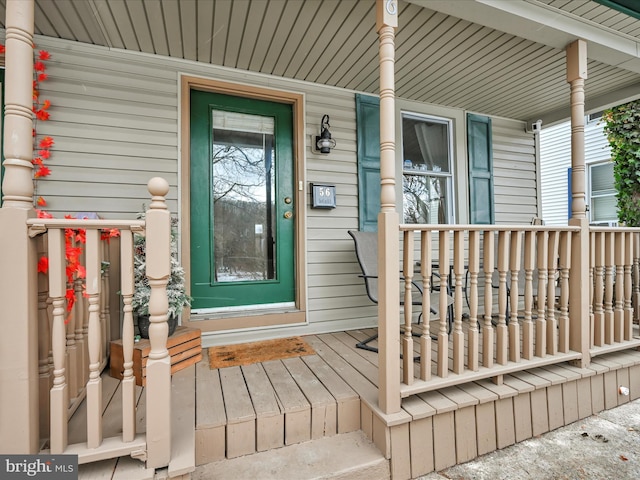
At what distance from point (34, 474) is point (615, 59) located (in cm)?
427

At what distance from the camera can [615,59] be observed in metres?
2.54

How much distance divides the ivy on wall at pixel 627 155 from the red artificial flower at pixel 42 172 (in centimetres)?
668

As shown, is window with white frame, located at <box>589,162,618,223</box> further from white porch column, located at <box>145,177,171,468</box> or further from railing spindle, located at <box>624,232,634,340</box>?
white porch column, located at <box>145,177,171,468</box>

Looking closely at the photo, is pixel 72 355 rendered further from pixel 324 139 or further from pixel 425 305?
pixel 324 139

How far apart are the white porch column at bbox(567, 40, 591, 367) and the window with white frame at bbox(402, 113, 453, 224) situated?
138 centimetres

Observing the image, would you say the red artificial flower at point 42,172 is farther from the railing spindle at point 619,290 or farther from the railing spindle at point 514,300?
the railing spindle at point 619,290

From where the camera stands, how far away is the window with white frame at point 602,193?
6.30 meters

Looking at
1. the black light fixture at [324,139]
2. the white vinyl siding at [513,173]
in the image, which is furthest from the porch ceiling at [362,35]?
the white vinyl siding at [513,173]

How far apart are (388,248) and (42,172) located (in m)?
2.41

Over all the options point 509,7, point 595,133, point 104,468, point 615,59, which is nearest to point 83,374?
point 104,468

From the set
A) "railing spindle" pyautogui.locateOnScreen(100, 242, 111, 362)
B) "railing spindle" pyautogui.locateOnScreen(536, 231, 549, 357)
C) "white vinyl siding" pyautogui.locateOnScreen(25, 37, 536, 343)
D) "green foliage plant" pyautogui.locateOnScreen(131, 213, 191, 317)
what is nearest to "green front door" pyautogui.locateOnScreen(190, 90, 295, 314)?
"white vinyl siding" pyautogui.locateOnScreen(25, 37, 536, 343)

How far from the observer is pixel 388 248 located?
1.60m

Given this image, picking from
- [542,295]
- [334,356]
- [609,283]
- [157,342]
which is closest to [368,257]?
[334,356]

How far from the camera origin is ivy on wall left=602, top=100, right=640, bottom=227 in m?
4.57
